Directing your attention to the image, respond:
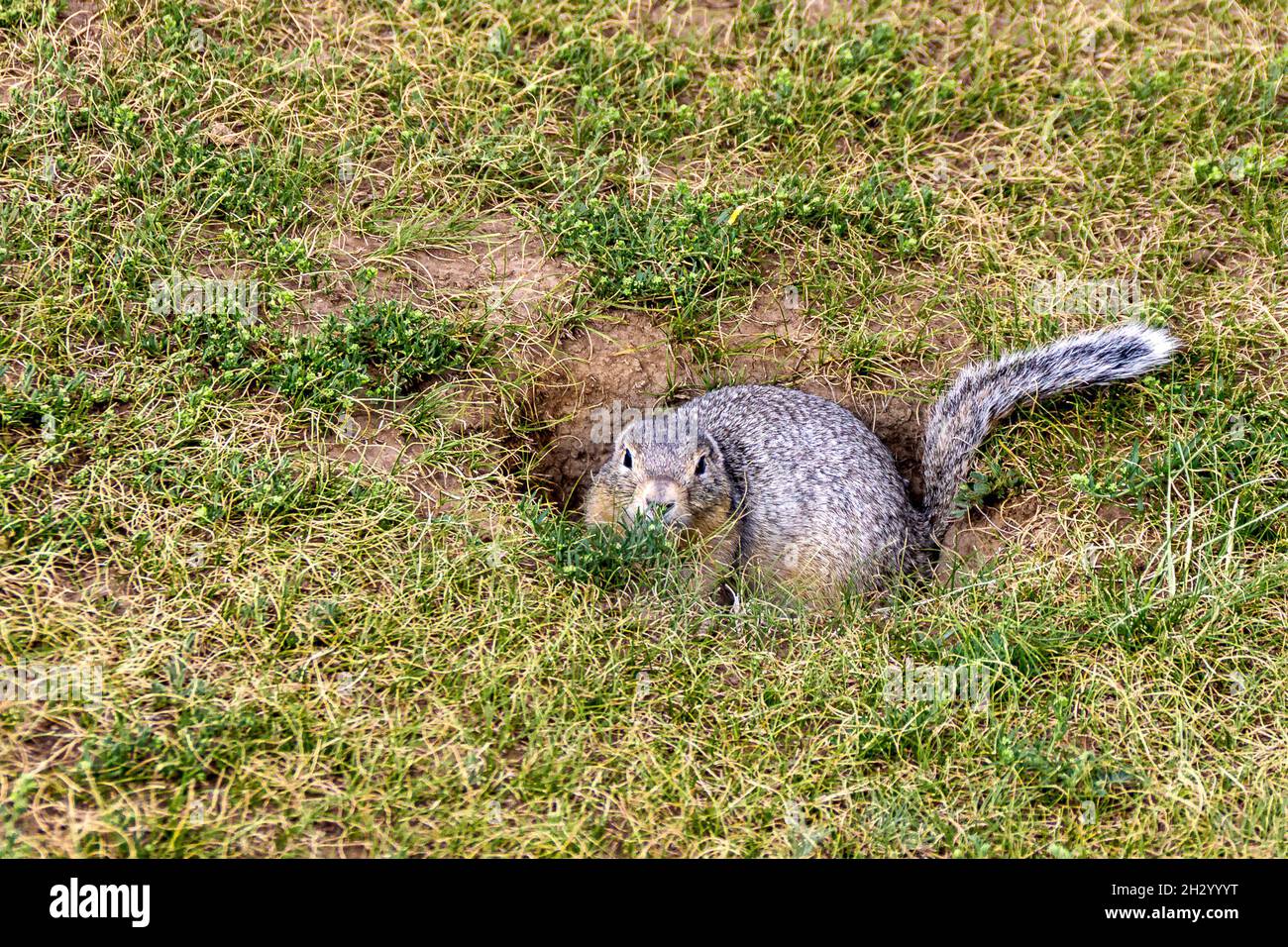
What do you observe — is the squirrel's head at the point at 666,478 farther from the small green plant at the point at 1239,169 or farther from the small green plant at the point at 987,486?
the small green plant at the point at 1239,169

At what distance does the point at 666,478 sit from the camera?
4.57 metres

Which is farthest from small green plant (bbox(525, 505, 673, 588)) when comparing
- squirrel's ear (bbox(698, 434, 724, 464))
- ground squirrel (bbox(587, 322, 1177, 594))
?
squirrel's ear (bbox(698, 434, 724, 464))

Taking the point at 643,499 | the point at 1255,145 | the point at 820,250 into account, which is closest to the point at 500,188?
the point at 820,250

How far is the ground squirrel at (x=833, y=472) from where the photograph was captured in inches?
192

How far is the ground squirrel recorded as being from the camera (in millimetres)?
4887

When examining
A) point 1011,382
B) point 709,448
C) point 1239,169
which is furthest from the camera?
point 1239,169

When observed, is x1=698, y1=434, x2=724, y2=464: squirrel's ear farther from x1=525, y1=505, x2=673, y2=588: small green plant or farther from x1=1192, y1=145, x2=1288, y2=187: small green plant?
x1=1192, y1=145, x2=1288, y2=187: small green plant

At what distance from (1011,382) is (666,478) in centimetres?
160

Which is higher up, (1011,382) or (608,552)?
(1011,382)

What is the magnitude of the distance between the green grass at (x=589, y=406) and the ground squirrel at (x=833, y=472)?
214 millimetres

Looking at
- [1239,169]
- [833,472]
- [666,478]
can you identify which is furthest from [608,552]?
[1239,169]

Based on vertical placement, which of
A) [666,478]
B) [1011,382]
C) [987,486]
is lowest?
[987,486]

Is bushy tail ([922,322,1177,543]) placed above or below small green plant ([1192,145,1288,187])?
below

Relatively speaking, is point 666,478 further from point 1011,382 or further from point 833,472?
point 1011,382
